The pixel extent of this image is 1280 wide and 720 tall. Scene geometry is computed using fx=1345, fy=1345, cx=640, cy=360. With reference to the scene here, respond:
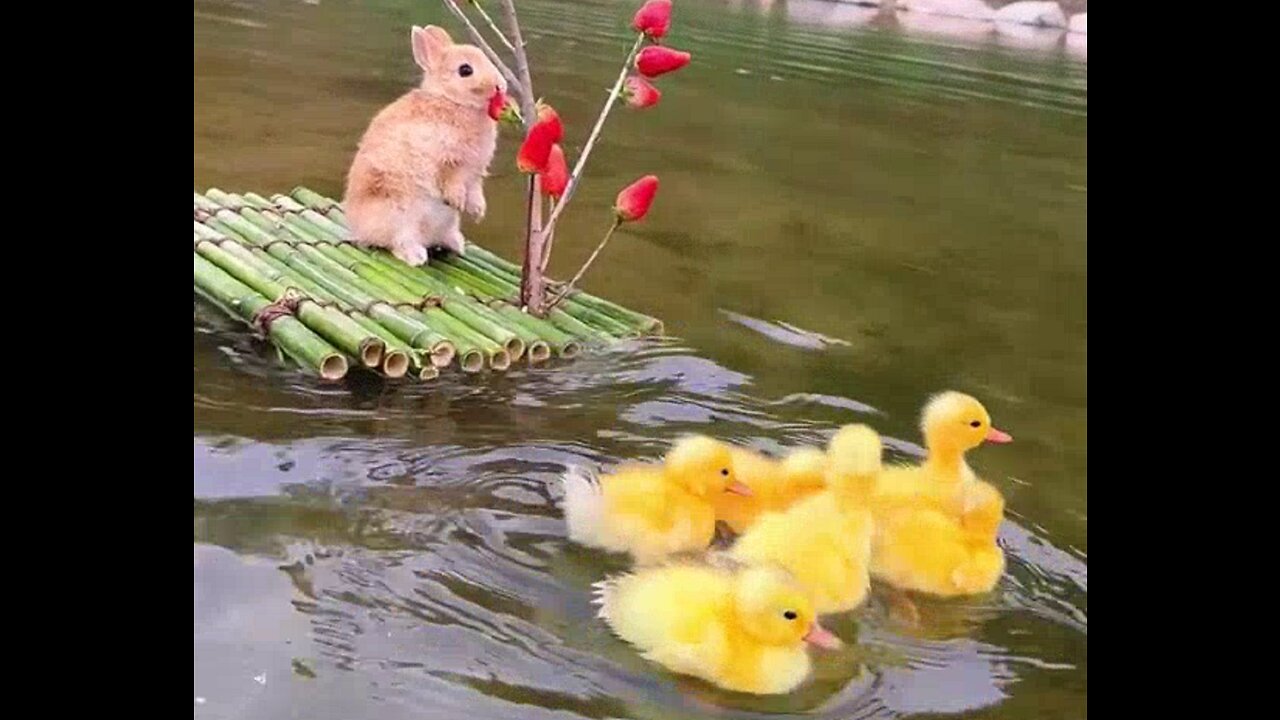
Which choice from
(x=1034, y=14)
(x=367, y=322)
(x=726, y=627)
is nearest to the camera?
(x=726, y=627)

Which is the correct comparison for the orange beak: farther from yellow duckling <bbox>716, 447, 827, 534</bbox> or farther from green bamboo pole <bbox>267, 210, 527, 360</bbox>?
green bamboo pole <bbox>267, 210, 527, 360</bbox>

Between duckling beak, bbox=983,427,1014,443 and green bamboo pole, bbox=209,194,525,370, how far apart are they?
1.16 ft

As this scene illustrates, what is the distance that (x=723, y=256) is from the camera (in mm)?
1038

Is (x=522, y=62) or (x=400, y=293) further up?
(x=522, y=62)

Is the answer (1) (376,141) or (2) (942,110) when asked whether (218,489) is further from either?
(2) (942,110)

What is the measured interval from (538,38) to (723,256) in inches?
8.5

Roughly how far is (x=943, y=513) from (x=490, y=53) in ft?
1.56

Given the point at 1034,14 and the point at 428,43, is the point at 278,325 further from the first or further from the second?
the point at 1034,14

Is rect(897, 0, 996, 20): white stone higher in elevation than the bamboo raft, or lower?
higher

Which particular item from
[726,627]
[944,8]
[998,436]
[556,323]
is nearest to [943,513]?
[998,436]

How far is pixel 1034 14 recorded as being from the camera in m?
1.08

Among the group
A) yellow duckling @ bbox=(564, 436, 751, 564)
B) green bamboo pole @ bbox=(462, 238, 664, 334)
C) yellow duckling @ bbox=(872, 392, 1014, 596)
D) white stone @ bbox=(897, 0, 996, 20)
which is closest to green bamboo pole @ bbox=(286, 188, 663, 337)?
green bamboo pole @ bbox=(462, 238, 664, 334)

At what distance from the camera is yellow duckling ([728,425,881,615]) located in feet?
3.05
